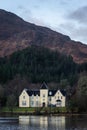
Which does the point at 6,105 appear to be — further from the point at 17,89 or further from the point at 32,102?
the point at 17,89

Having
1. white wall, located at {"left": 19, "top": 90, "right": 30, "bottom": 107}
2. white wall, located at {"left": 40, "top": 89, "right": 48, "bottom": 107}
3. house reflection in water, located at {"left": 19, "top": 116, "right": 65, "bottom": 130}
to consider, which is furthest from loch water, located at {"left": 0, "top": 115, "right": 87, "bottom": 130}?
white wall, located at {"left": 19, "top": 90, "right": 30, "bottom": 107}

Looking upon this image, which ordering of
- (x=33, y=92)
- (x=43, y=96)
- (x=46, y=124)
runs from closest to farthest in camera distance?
1. (x=46, y=124)
2. (x=43, y=96)
3. (x=33, y=92)

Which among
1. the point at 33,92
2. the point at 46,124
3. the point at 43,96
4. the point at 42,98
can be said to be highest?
the point at 33,92

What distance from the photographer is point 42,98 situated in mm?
147375

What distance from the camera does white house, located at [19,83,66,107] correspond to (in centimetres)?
14575

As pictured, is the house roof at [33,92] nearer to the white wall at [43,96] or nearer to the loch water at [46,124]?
the white wall at [43,96]

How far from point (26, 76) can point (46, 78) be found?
29.1 ft

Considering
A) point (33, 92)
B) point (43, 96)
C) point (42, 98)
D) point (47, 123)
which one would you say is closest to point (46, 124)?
point (47, 123)

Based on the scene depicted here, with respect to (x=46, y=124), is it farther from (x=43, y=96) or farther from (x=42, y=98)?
(x=43, y=96)

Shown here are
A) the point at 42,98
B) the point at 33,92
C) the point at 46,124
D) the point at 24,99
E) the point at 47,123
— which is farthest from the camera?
the point at 33,92

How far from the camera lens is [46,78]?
198 m

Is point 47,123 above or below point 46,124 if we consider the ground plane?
above

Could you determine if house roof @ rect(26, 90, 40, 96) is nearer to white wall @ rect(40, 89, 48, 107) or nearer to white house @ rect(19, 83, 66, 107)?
white house @ rect(19, 83, 66, 107)

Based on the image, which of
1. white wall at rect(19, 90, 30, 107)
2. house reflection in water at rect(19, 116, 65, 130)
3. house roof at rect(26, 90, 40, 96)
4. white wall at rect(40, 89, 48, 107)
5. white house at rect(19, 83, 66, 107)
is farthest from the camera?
house roof at rect(26, 90, 40, 96)
